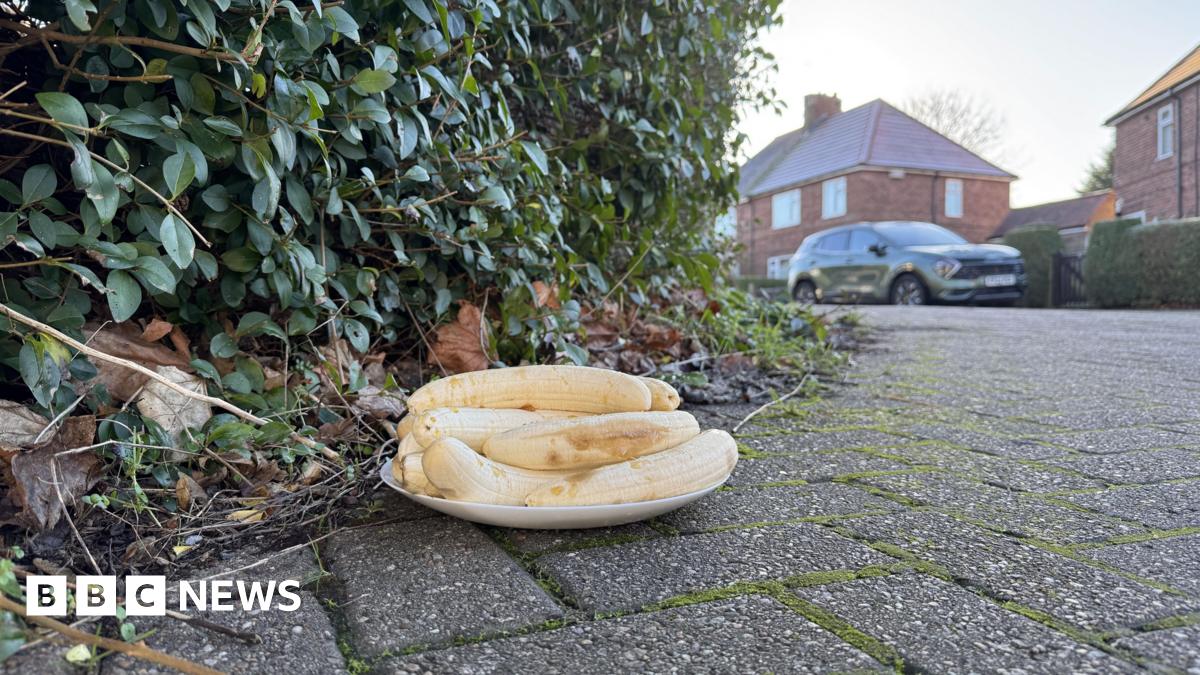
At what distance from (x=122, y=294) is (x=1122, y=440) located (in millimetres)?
2269

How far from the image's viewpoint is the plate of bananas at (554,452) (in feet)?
4.00

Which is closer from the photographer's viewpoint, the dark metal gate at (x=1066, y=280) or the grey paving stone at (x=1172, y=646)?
the grey paving stone at (x=1172, y=646)

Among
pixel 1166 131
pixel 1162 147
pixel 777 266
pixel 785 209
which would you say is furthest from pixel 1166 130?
pixel 777 266

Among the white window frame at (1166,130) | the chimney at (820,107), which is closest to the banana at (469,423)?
the white window frame at (1166,130)

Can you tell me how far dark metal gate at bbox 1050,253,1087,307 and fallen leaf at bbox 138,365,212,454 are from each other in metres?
13.7

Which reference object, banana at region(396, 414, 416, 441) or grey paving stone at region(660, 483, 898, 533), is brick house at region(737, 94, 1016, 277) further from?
banana at region(396, 414, 416, 441)

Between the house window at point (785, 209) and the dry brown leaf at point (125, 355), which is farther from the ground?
the house window at point (785, 209)

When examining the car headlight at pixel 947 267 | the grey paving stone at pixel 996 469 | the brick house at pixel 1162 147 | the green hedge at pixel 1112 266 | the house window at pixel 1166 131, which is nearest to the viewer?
the grey paving stone at pixel 996 469

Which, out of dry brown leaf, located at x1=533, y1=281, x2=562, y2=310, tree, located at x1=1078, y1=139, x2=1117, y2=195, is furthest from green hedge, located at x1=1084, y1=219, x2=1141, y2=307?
tree, located at x1=1078, y1=139, x2=1117, y2=195

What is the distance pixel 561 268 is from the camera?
2.28m

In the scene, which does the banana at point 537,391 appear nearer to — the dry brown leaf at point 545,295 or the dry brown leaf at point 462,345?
the dry brown leaf at point 462,345

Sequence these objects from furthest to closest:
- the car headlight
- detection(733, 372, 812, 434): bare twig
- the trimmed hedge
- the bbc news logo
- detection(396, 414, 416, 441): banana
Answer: the trimmed hedge, the car headlight, detection(733, 372, 812, 434): bare twig, detection(396, 414, 416, 441): banana, the bbc news logo

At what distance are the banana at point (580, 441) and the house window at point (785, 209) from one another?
24.5m

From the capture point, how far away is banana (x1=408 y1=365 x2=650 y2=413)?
4.78 ft
